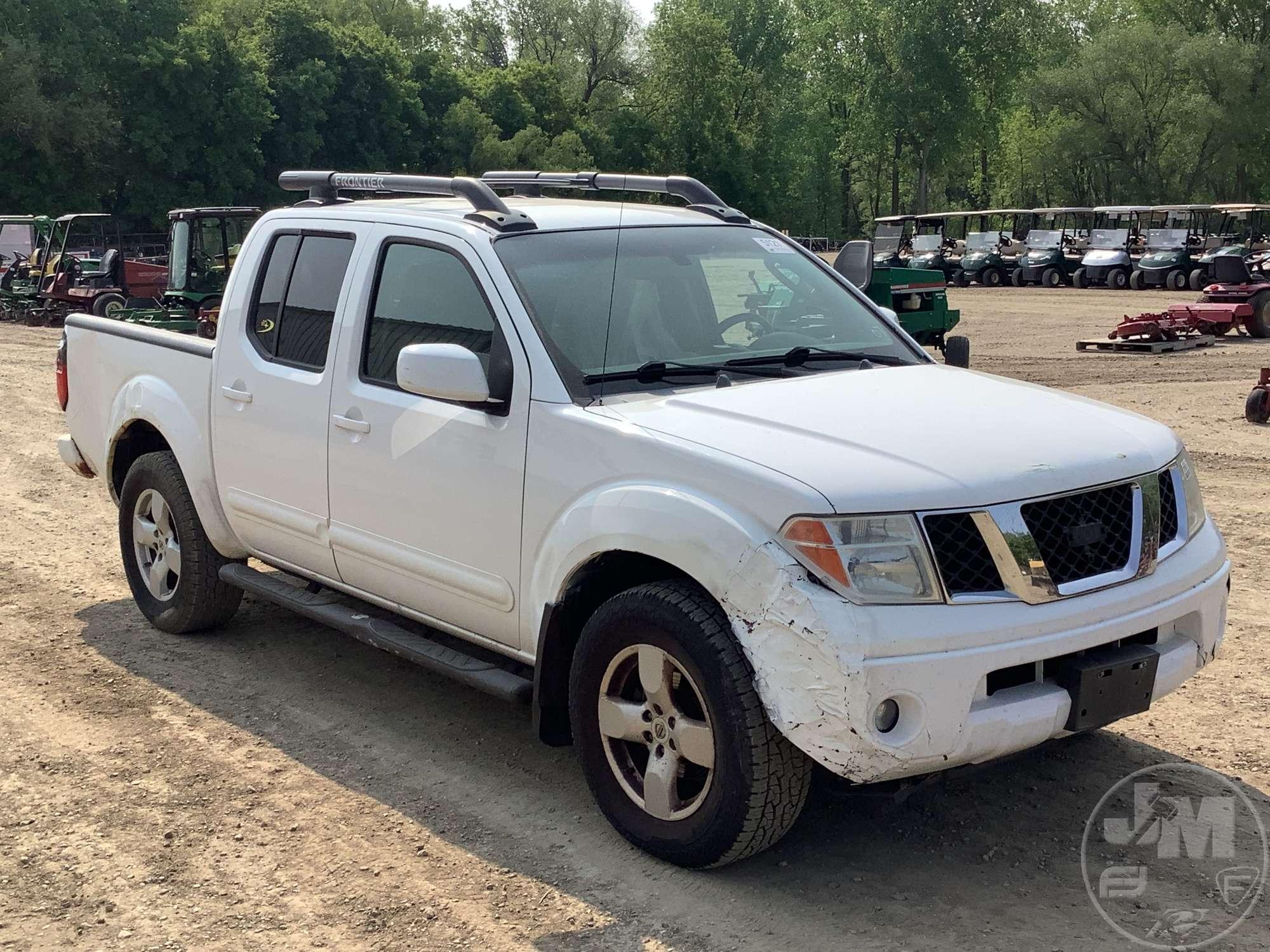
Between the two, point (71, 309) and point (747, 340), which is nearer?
point (747, 340)

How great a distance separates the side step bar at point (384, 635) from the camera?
4336 millimetres

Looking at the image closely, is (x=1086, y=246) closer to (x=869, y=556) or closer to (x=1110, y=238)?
(x=1110, y=238)

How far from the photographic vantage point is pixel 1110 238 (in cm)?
3744

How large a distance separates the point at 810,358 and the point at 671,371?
565mm

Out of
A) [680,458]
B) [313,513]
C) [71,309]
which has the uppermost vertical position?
[680,458]

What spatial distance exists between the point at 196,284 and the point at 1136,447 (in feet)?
70.0

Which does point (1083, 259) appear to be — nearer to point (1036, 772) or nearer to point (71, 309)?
point (71, 309)

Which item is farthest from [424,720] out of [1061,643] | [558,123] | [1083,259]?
[558,123]

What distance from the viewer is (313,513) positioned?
5.09 m

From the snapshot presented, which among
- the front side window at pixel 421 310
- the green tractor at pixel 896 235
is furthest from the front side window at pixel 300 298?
the green tractor at pixel 896 235

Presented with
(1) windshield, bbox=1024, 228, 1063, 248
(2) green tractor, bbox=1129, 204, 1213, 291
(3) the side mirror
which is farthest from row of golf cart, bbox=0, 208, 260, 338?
(1) windshield, bbox=1024, 228, 1063, 248

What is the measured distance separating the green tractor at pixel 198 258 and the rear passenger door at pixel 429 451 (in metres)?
18.4

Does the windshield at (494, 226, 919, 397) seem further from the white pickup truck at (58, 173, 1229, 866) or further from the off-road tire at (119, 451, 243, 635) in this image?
the off-road tire at (119, 451, 243, 635)

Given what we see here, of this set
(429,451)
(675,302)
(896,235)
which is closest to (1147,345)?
(675,302)
